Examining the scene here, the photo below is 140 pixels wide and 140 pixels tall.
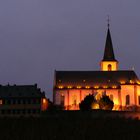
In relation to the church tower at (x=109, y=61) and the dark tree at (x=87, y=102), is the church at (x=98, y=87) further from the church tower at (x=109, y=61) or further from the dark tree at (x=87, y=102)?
the church tower at (x=109, y=61)

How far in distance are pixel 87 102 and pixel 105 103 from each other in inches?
149

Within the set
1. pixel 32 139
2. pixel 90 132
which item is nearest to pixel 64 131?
pixel 90 132

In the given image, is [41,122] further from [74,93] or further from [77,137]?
[74,93]

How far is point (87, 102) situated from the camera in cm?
12750

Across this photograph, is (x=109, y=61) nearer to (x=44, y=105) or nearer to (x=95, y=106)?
(x=95, y=106)

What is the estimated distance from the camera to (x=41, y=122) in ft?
190

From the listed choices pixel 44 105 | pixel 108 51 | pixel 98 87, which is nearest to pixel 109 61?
pixel 108 51

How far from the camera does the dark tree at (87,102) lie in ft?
414

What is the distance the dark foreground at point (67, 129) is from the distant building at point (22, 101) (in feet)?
186

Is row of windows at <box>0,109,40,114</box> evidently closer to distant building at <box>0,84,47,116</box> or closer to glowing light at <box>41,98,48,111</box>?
distant building at <box>0,84,47,116</box>

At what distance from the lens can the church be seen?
13700cm

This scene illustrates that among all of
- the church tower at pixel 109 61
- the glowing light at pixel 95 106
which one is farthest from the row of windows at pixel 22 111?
the church tower at pixel 109 61

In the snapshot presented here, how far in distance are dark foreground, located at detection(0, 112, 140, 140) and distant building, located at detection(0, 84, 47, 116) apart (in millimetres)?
56666

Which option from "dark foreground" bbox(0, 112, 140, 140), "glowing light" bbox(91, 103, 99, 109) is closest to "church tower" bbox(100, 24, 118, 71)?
"glowing light" bbox(91, 103, 99, 109)
